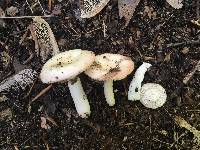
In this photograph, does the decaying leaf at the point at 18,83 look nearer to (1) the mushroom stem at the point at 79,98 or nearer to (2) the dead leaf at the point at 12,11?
(1) the mushroom stem at the point at 79,98

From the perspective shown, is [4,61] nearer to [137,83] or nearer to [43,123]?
[43,123]

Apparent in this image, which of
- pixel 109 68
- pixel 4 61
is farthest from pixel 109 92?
pixel 4 61

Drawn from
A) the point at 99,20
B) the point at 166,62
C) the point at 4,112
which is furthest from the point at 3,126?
the point at 166,62

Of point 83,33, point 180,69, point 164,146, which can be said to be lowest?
point 164,146

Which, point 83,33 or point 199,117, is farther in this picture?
point 83,33

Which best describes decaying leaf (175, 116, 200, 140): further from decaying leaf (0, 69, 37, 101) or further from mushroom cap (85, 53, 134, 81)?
decaying leaf (0, 69, 37, 101)

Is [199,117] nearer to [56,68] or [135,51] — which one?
[135,51]
